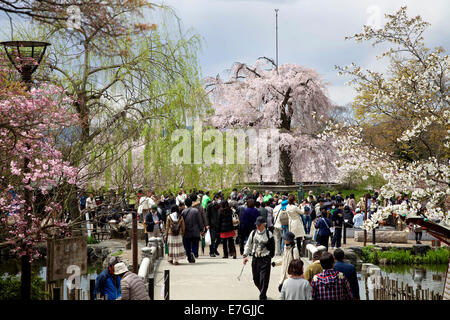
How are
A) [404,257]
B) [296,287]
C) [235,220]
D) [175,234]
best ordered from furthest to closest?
[404,257] < [235,220] < [175,234] < [296,287]

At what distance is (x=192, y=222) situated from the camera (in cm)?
1598

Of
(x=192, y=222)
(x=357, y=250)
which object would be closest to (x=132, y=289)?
(x=192, y=222)

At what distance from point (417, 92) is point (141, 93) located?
9.30 meters

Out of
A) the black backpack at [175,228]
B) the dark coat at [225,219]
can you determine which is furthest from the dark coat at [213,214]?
the black backpack at [175,228]

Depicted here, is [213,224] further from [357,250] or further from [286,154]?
[286,154]

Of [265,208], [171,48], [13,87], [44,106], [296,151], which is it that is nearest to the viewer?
[13,87]

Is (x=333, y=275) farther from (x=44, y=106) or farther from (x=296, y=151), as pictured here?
(x=296, y=151)

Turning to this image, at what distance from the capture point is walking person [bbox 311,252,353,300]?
7828 mm

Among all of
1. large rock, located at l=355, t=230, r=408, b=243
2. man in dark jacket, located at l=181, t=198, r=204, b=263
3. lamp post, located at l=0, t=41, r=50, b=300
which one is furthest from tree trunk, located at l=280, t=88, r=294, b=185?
lamp post, located at l=0, t=41, r=50, b=300

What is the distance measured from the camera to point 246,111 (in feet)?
146

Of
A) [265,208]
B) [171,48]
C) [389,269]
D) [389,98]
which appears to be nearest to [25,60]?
[389,98]

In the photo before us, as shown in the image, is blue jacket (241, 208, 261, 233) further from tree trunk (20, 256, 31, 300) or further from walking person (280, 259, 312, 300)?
walking person (280, 259, 312, 300)

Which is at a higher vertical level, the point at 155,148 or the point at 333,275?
the point at 155,148

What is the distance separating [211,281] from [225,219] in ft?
9.86
